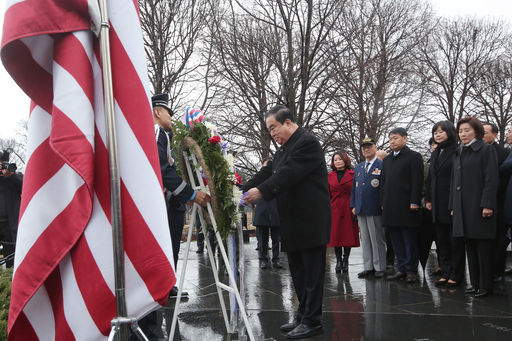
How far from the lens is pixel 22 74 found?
73.2 inches

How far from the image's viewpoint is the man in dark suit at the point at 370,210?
7.60 meters

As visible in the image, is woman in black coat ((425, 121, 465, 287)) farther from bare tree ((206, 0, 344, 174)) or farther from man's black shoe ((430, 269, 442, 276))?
bare tree ((206, 0, 344, 174))

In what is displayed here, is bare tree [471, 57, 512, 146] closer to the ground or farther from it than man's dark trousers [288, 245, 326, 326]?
farther from it

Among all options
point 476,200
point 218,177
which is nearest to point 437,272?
point 476,200

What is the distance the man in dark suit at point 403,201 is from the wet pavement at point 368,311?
1.26 feet

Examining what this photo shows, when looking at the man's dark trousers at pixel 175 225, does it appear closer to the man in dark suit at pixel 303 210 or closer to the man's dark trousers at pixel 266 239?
the man in dark suit at pixel 303 210

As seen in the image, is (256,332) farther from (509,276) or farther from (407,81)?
(407,81)

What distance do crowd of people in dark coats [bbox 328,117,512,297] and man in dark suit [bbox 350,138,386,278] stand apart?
2 cm

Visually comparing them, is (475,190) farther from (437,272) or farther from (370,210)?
(437,272)

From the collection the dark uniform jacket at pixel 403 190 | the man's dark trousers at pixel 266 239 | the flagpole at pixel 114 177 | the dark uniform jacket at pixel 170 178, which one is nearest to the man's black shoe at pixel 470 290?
the dark uniform jacket at pixel 403 190

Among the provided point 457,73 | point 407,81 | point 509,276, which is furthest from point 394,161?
point 457,73

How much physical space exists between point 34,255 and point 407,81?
2058 centimetres

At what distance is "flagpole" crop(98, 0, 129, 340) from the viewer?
1.73 metres

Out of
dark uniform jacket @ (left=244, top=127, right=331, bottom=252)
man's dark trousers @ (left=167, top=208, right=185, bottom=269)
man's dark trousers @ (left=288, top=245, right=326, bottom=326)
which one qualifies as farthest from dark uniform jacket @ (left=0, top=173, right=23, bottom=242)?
man's dark trousers @ (left=288, top=245, right=326, bottom=326)
